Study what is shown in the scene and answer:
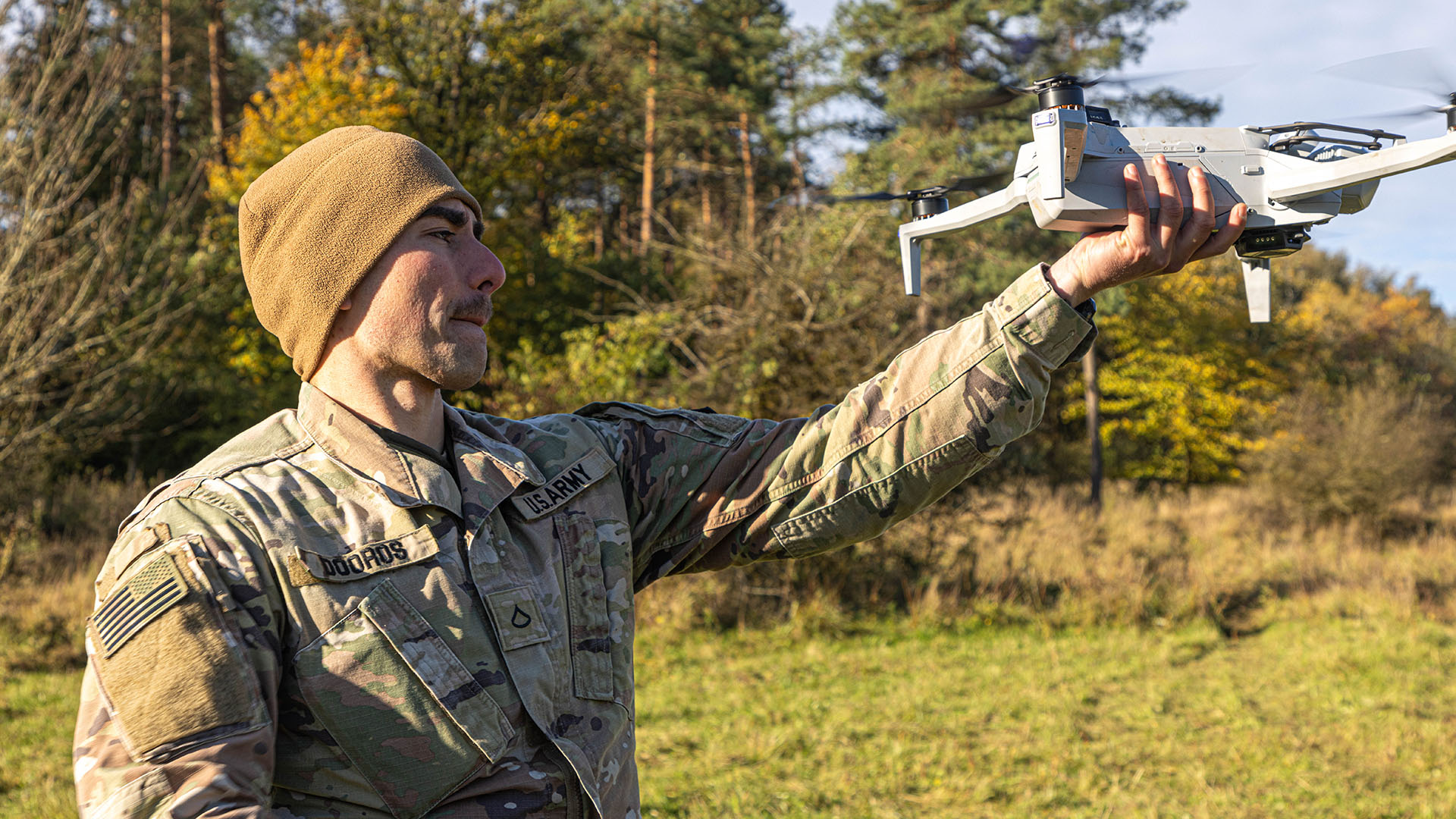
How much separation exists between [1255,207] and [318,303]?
5.78 ft

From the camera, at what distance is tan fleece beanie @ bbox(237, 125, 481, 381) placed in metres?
2.03

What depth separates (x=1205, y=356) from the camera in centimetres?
2523

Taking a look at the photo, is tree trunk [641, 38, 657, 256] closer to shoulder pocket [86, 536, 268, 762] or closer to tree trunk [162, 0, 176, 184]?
tree trunk [162, 0, 176, 184]

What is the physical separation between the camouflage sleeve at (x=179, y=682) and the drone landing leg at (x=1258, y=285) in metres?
1.90

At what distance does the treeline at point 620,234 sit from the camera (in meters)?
9.81

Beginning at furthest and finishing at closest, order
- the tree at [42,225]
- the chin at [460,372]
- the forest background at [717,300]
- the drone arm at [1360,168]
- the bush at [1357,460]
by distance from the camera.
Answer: the bush at [1357,460] < the forest background at [717,300] < the tree at [42,225] < the chin at [460,372] < the drone arm at [1360,168]

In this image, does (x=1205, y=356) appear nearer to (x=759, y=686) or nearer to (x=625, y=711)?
(x=759, y=686)

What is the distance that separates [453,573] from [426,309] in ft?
1.70

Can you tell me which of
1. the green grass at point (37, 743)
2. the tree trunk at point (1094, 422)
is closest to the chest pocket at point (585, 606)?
the green grass at point (37, 743)

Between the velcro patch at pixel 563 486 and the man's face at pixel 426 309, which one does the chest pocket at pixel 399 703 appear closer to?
the velcro patch at pixel 563 486

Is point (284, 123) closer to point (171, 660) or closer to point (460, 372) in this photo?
point (460, 372)

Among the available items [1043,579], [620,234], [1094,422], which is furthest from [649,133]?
[1043,579]

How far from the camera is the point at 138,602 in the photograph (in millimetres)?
1548

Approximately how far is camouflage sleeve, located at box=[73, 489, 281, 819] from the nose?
681 mm
